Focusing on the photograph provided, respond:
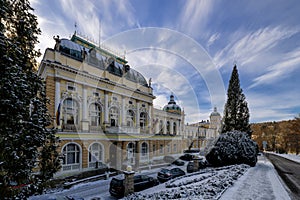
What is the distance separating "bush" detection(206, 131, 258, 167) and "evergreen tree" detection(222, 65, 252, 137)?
1077 cm

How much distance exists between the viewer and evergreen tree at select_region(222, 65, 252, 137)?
2609cm

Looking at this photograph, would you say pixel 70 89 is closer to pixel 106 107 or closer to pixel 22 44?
pixel 106 107

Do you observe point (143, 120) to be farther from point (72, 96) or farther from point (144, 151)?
point (72, 96)

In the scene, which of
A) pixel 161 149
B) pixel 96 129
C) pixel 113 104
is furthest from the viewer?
pixel 161 149

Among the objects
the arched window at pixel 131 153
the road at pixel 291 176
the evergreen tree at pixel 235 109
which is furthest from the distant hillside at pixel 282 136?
the arched window at pixel 131 153

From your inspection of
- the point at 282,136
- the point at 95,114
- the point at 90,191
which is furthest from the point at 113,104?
the point at 282,136

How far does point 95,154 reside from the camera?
17.8m

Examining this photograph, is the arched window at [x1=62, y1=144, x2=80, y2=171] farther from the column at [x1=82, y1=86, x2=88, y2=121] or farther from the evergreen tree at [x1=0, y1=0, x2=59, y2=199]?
the evergreen tree at [x1=0, y1=0, x2=59, y2=199]

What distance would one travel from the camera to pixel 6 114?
3889 millimetres

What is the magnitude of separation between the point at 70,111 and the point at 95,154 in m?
5.60

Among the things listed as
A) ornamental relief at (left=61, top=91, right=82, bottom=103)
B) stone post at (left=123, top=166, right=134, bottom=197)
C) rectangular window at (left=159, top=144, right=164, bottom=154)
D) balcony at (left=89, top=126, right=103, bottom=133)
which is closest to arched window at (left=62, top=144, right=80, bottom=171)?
balcony at (left=89, top=126, right=103, bottom=133)

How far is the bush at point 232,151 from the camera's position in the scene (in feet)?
49.3

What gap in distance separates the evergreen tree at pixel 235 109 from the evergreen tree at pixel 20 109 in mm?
27322

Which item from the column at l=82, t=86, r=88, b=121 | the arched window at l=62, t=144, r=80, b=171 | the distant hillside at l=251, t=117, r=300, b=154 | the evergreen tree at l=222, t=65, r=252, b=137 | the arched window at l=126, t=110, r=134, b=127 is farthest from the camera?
the distant hillside at l=251, t=117, r=300, b=154
